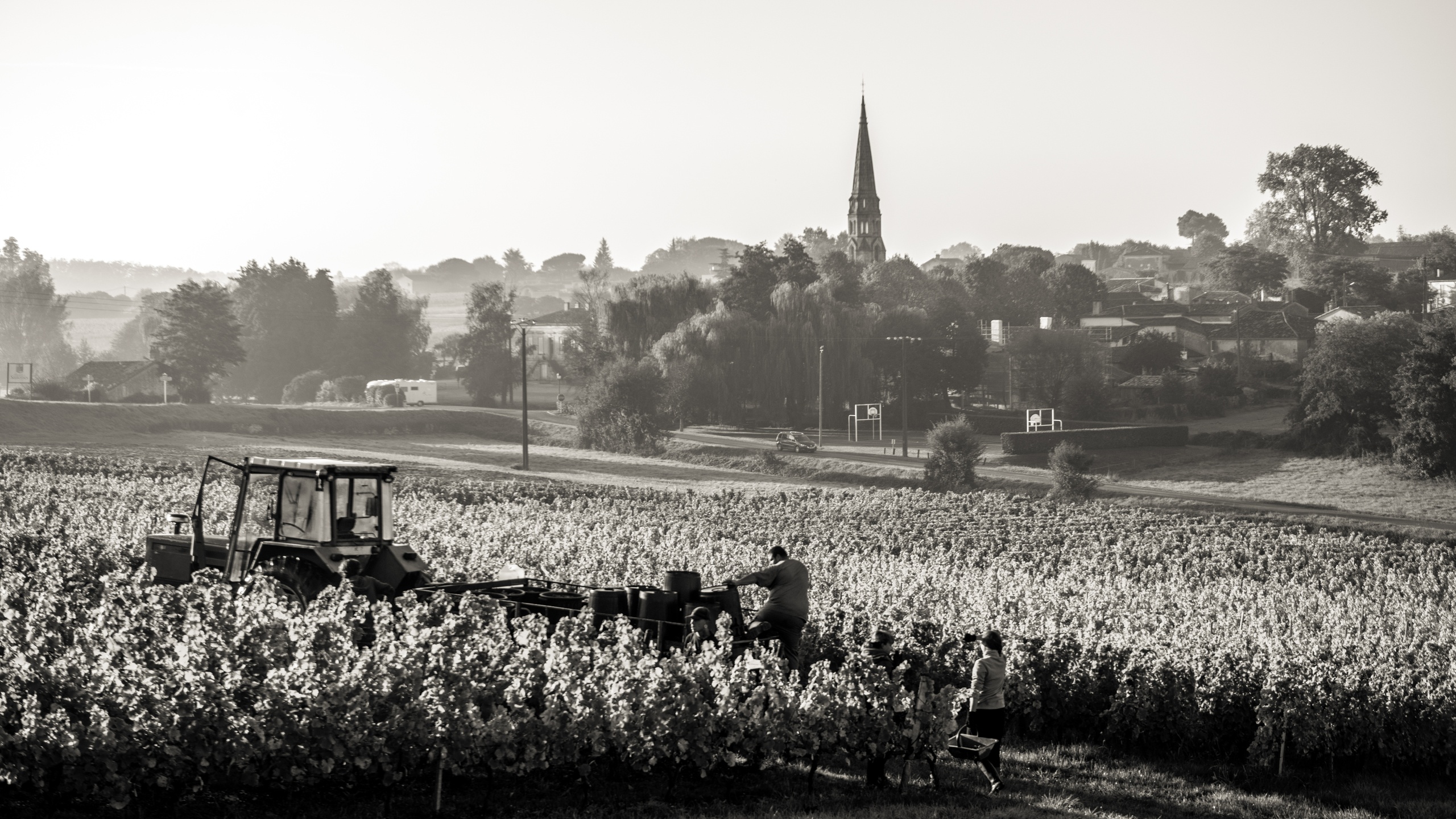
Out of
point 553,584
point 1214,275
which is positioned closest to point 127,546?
point 553,584

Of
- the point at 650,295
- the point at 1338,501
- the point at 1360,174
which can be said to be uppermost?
the point at 1360,174

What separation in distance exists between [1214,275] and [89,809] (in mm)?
132126

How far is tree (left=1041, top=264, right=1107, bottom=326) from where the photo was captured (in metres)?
114

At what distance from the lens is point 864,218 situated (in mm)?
148625

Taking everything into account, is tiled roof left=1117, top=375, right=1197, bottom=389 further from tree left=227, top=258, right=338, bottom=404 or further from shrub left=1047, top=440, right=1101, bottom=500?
tree left=227, top=258, right=338, bottom=404

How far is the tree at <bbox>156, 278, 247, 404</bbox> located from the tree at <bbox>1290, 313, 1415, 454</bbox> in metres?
65.6

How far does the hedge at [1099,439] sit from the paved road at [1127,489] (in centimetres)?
377

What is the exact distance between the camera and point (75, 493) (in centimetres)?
3319

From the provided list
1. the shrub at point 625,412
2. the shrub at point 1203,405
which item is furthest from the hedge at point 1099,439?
the shrub at point 625,412

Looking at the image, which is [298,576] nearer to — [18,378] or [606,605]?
[606,605]

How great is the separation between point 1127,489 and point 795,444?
16.4 meters

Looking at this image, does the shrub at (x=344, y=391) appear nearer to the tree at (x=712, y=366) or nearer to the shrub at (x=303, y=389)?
the shrub at (x=303, y=389)

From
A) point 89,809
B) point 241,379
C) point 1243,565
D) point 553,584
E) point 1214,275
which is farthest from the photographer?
point 1214,275

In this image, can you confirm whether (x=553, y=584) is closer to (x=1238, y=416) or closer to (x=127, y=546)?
(x=127, y=546)
